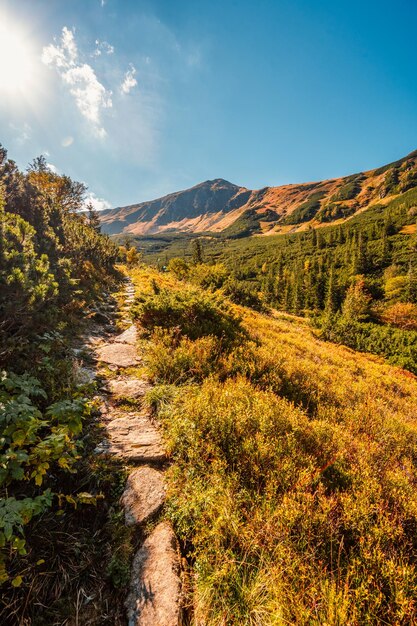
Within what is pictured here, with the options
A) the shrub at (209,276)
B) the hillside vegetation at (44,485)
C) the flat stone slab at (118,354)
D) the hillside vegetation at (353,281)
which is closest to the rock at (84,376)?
the hillside vegetation at (44,485)

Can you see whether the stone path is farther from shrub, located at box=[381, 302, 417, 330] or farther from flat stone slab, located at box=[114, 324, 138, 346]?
shrub, located at box=[381, 302, 417, 330]

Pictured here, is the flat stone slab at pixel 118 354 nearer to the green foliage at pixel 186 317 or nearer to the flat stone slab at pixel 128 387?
the flat stone slab at pixel 128 387

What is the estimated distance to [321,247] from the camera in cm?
11138

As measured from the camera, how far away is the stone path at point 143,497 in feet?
7.45

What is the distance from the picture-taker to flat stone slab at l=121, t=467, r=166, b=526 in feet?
9.69

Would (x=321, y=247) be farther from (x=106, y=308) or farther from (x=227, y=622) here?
(x=227, y=622)

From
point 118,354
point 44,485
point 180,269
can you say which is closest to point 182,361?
point 118,354

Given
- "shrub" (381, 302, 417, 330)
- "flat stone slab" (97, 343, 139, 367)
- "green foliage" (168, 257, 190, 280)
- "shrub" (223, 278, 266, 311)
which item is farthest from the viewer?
"shrub" (381, 302, 417, 330)

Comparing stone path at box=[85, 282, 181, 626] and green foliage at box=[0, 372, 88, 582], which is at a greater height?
green foliage at box=[0, 372, 88, 582]

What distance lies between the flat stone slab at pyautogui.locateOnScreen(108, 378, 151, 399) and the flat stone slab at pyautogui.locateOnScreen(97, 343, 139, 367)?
0.86m

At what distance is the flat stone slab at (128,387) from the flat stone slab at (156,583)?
2.76 m

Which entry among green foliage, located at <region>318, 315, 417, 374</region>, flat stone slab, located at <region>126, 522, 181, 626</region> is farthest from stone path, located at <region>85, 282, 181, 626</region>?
green foliage, located at <region>318, 315, 417, 374</region>

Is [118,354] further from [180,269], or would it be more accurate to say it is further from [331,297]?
[331,297]

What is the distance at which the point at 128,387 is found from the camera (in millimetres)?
5598
